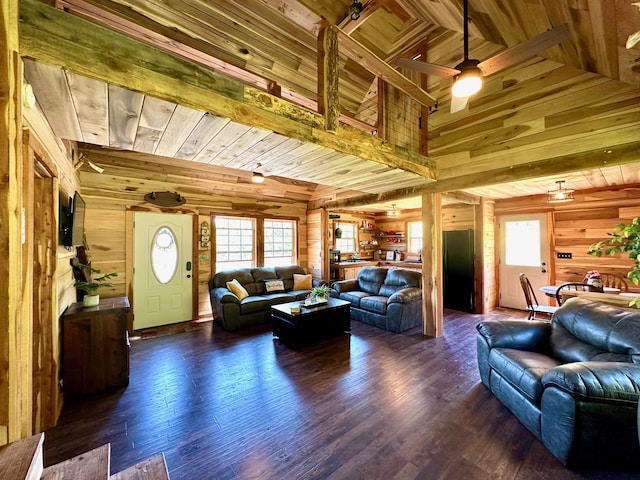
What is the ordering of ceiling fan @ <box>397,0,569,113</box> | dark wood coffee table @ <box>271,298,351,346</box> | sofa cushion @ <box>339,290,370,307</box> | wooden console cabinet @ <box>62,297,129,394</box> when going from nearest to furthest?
1. ceiling fan @ <box>397,0,569,113</box>
2. wooden console cabinet @ <box>62,297,129,394</box>
3. dark wood coffee table @ <box>271,298,351,346</box>
4. sofa cushion @ <box>339,290,370,307</box>

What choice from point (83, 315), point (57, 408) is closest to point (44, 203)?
point (83, 315)

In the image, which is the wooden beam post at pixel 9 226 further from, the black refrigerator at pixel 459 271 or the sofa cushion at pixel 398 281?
the black refrigerator at pixel 459 271

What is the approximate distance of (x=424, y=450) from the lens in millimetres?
1919

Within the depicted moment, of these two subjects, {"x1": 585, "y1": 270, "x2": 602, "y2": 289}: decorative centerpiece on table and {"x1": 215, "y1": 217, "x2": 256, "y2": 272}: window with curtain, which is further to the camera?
{"x1": 215, "y1": 217, "x2": 256, "y2": 272}: window with curtain

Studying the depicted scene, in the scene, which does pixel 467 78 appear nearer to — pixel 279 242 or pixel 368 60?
pixel 368 60

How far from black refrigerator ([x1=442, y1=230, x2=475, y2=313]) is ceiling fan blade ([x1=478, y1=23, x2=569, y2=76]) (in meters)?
4.13

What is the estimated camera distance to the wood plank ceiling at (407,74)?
2.01 metres

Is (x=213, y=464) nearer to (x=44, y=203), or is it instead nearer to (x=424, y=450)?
(x=424, y=450)

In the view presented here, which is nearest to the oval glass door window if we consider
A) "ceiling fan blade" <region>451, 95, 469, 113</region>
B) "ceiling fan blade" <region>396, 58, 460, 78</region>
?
"ceiling fan blade" <region>396, 58, 460, 78</region>

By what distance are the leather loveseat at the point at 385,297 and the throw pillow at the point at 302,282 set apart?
61cm

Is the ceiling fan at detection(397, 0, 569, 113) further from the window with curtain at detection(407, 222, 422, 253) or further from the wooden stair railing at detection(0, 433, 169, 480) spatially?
the window with curtain at detection(407, 222, 422, 253)

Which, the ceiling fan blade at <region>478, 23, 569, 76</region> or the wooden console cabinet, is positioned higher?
the ceiling fan blade at <region>478, 23, 569, 76</region>

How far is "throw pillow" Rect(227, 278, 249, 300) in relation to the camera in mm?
4882

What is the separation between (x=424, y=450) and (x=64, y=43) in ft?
11.4
